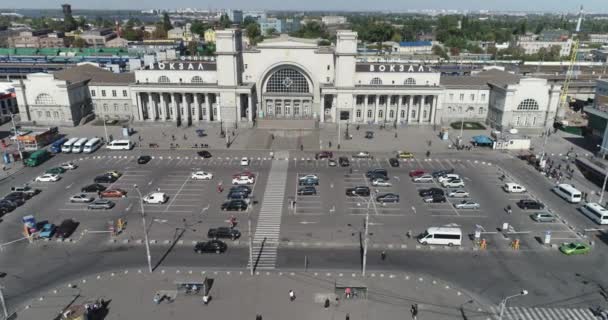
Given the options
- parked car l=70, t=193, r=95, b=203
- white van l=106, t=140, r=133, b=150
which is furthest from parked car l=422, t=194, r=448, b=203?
white van l=106, t=140, r=133, b=150

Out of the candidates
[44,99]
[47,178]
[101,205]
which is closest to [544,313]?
[101,205]

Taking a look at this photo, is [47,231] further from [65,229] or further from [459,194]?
[459,194]

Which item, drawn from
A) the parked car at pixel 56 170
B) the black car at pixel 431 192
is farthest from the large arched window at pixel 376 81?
the parked car at pixel 56 170

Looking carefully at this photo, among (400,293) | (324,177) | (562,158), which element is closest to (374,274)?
(400,293)

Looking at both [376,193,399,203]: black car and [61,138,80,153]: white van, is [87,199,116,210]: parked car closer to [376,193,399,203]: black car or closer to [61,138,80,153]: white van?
[61,138,80,153]: white van

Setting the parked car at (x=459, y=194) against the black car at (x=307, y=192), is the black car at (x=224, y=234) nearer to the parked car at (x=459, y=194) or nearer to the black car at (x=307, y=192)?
the black car at (x=307, y=192)
